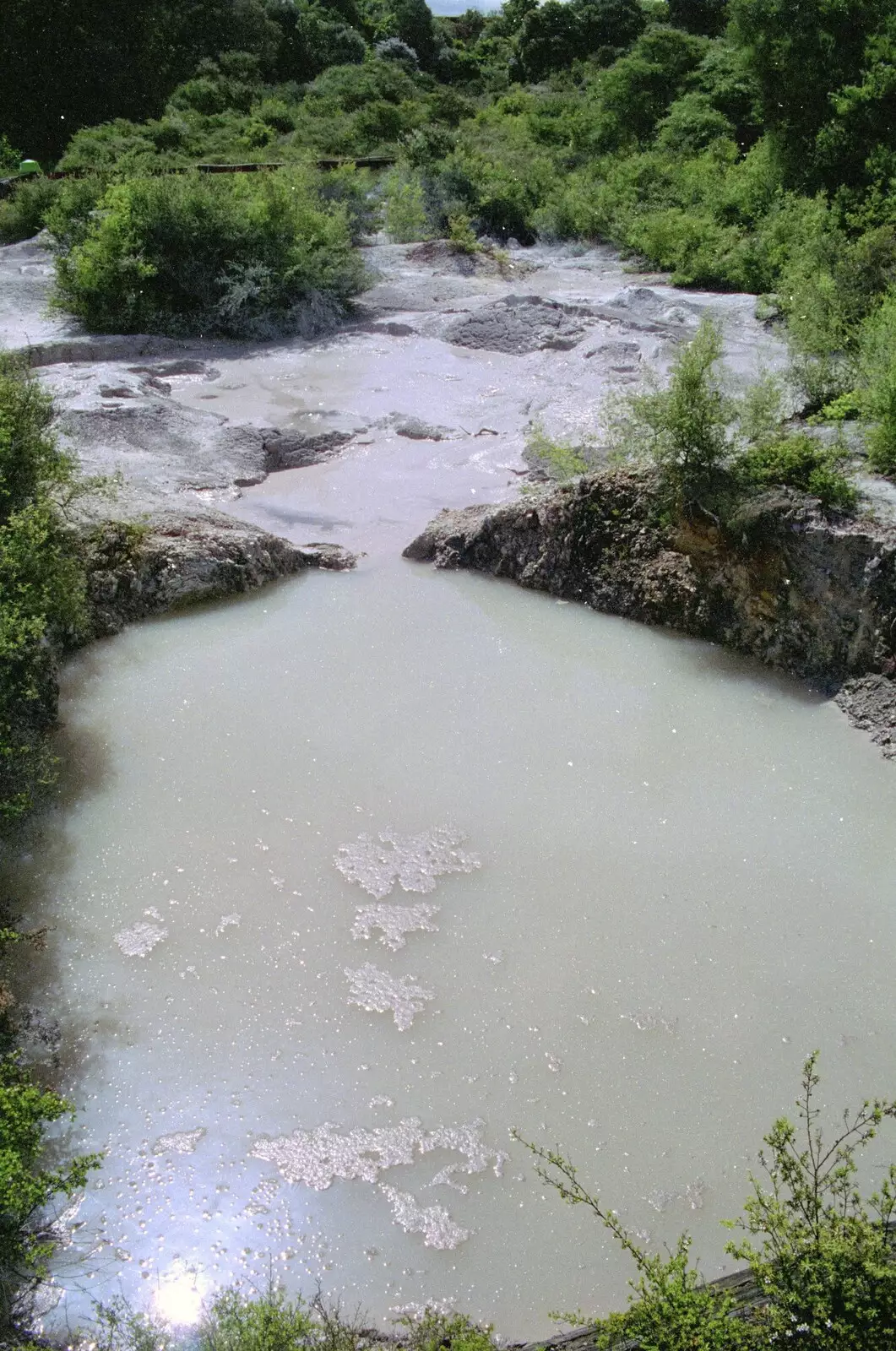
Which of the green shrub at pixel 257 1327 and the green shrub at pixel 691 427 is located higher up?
the green shrub at pixel 691 427

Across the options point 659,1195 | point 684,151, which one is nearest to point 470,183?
point 684,151

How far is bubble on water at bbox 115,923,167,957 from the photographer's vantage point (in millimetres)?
5816

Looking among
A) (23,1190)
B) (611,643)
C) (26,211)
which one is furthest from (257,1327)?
(26,211)

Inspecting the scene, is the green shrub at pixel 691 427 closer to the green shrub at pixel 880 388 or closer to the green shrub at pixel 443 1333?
the green shrub at pixel 880 388

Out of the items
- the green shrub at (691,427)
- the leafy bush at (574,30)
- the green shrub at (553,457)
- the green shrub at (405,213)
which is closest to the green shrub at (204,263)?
the green shrub at (405,213)

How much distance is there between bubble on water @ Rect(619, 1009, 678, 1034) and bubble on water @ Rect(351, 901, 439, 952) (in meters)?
1.18

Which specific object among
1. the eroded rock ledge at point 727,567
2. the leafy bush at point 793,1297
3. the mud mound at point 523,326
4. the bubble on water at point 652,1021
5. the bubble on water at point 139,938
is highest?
the mud mound at point 523,326

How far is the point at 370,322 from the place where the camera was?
15.1 metres

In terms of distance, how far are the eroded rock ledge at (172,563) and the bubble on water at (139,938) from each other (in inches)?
129

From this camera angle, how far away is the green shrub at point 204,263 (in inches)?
569

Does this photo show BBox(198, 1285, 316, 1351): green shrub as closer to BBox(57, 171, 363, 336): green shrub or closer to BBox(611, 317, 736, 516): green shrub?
BBox(611, 317, 736, 516): green shrub

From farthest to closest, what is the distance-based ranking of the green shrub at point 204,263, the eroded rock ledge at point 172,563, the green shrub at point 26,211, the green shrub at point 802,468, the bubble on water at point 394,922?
the green shrub at point 26,211
the green shrub at point 204,263
the eroded rock ledge at point 172,563
the green shrub at point 802,468
the bubble on water at point 394,922

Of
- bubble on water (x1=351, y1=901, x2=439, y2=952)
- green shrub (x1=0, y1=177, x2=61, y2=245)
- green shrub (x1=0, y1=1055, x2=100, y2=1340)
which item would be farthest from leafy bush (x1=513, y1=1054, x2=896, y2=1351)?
green shrub (x1=0, y1=177, x2=61, y2=245)

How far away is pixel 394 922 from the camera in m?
6.04
